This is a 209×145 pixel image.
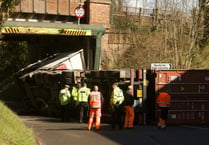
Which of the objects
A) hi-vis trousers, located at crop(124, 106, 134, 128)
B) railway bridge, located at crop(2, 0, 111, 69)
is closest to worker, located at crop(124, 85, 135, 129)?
hi-vis trousers, located at crop(124, 106, 134, 128)

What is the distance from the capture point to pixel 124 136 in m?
12.9

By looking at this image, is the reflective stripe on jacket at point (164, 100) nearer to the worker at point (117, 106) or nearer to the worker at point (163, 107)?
the worker at point (163, 107)

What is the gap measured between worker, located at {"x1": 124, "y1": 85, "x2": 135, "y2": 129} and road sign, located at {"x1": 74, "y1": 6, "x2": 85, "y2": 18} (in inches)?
355

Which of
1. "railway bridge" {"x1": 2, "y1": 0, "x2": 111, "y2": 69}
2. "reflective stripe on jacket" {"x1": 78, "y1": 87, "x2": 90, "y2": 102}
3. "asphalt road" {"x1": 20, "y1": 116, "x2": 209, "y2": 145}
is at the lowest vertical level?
"asphalt road" {"x1": 20, "y1": 116, "x2": 209, "y2": 145}

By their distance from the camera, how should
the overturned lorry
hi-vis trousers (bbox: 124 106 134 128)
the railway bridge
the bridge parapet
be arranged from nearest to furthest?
hi-vis trousers (bbox: 124 106 134 128)
the overturned lorry
the railway bridge
the bridge parapet

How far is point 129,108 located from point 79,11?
9419 millimetres

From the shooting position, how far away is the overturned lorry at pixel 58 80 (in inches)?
640

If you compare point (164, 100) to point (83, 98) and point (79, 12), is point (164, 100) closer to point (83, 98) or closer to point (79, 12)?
point (83, 98)

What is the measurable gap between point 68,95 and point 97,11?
23.1 ft

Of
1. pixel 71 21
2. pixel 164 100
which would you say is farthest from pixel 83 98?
pixel 71 21

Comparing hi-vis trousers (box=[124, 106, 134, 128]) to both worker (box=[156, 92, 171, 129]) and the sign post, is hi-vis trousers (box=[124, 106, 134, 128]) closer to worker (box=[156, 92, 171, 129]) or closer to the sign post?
worker (box=[156, 92, 171, 129])

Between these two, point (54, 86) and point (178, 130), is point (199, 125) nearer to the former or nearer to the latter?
point (178, 130)

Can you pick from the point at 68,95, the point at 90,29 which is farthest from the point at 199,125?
the point at 90,29

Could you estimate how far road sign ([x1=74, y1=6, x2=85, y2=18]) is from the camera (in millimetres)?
23078
